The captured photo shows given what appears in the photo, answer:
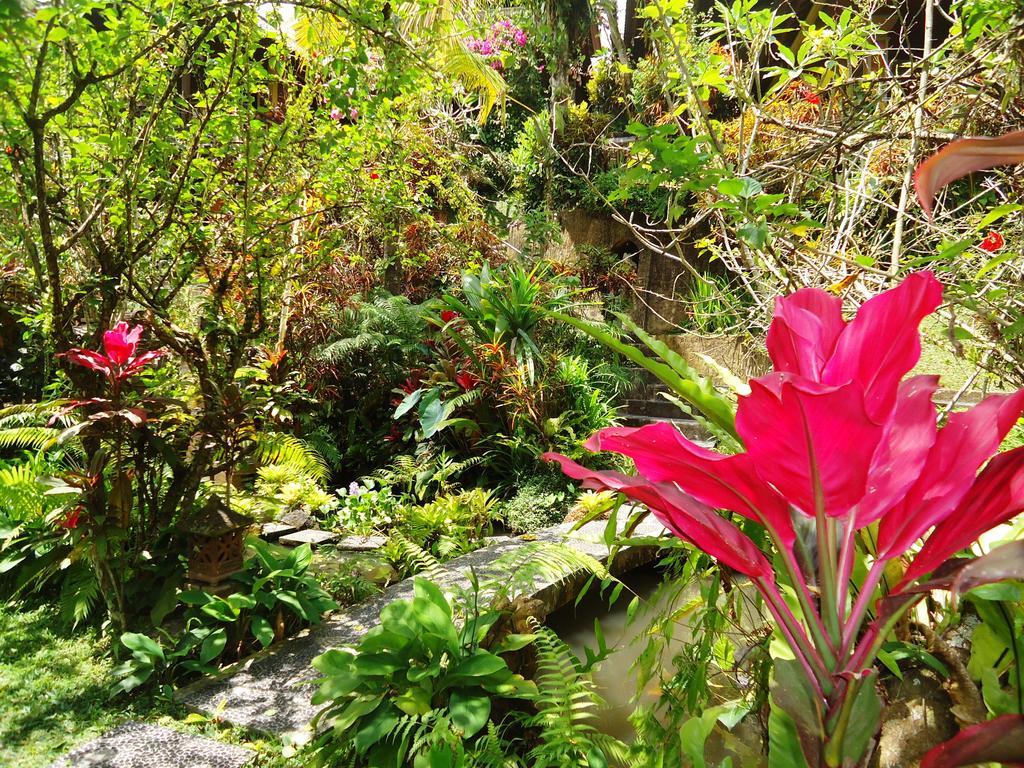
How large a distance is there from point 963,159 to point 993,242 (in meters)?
1.68

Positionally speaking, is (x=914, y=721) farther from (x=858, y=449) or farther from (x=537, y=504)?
(x=537, y=504)

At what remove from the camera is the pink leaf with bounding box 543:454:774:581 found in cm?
89

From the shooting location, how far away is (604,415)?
5.91 metres

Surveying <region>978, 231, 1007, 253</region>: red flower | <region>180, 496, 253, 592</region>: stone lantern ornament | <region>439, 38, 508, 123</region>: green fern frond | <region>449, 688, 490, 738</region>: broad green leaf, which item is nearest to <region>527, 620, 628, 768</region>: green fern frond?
<region>449, 688, 490, 738</region>: broad green leaf

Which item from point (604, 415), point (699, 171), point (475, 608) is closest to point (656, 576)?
point (604, 415)

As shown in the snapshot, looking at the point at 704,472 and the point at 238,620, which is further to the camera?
the point at 238,620

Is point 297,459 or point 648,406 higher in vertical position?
point 297,459

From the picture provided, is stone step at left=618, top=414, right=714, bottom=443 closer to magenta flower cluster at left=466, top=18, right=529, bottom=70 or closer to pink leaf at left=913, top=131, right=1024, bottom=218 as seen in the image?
magenta flower cluster at left=466, top=18, right=529, bottom=70

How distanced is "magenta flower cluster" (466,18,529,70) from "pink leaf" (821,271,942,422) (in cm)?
760

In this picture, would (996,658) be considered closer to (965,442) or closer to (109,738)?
(965,442)

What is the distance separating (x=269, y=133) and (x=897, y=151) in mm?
2865

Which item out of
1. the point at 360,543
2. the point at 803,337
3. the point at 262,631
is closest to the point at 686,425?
the point at 360,543

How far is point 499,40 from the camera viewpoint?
8.64m

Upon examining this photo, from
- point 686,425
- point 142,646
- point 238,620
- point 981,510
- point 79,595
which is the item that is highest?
point 981,510
